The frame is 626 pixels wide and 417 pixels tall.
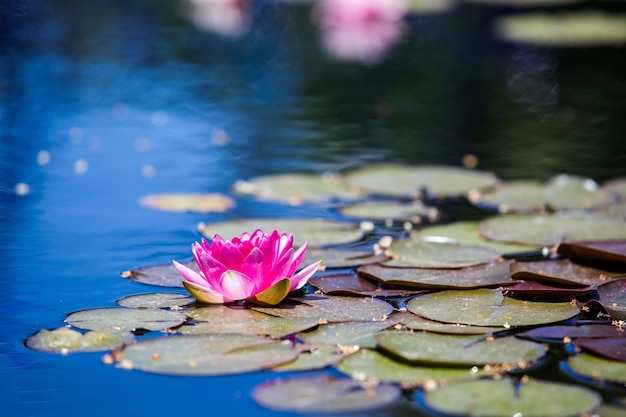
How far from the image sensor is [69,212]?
2.75 meters

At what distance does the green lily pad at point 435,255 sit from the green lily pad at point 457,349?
0.47 m

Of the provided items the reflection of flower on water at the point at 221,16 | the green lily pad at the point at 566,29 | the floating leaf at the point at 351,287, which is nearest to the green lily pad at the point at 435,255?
the floating leaf at the point at 351,287

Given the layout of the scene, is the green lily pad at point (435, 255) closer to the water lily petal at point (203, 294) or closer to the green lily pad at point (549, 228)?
the green lily pad at point (549, 228)

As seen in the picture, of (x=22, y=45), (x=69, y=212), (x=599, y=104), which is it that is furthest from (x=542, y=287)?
(x=22, y=45)

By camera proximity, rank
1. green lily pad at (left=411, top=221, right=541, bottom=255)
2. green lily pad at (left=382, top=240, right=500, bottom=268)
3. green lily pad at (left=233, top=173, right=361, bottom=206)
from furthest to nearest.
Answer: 1. green lily pad at (left=233, top=173, right=361, bottom=206)
2. green lily pad at (left=411, top=221, right=541, bottom=255)
3. green lily pad at (left=382, top=240, right=500, bottom=268)

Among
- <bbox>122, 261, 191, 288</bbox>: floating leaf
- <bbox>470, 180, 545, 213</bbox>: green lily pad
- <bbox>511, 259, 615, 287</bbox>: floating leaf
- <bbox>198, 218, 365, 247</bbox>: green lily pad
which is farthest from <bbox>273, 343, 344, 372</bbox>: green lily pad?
<bbox>470, 180, 545, 213</bbox>: green lily pad

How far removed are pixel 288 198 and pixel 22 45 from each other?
3794 mm

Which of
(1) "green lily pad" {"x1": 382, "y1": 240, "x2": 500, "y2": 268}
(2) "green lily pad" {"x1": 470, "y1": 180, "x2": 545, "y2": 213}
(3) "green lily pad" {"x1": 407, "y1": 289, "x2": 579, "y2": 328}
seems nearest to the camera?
(3) "green lily pad" {"x1": 407, "y1": 289, "x2": 579, "y2": 328}

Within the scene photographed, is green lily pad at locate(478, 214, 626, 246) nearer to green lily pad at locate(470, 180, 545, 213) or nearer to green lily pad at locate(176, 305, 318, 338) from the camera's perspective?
green lily pad at locate(470, 180, 545, 213)

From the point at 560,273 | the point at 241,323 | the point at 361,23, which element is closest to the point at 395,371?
the point at 241,323

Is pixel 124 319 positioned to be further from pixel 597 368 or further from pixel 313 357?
pixel 597 368

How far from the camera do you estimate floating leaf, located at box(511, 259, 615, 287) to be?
6.72 ft

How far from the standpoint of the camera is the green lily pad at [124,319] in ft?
5.85

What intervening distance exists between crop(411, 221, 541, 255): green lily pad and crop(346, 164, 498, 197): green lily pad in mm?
421
